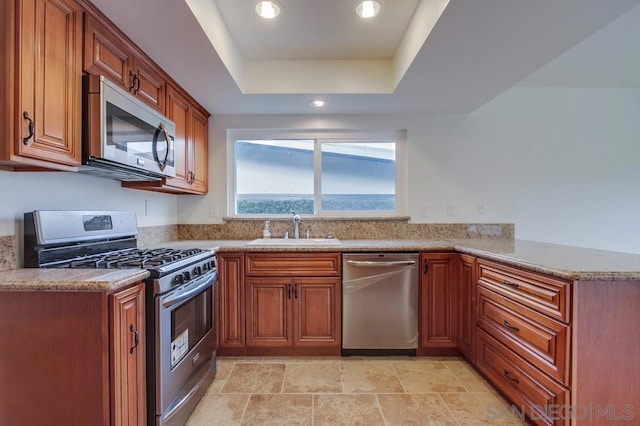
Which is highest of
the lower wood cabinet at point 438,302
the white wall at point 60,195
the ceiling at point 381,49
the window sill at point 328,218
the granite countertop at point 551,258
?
the ceiling at point 381,49

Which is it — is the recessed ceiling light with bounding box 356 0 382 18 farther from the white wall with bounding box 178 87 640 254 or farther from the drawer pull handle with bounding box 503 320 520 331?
the drawer pull handle with bounding box 503 320 520 331

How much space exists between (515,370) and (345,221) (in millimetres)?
1686

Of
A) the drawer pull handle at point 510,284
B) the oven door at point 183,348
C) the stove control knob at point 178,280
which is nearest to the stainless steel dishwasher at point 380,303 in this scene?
the drawer pull handle at point 510,284

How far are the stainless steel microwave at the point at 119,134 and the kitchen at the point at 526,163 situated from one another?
1.11 meters

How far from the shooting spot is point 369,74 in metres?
2.35

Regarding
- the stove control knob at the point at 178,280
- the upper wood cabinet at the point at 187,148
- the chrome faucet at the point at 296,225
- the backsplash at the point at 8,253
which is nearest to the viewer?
the backsplash at the point at 8,253

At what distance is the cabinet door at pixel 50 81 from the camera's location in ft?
3.61

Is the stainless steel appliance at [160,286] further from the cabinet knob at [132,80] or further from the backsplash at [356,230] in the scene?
the backsplash at [356,230]

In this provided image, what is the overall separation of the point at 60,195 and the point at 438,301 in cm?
254

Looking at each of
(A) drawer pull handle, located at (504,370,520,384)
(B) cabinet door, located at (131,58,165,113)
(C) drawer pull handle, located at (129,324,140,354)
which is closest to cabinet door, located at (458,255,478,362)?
(A) drawer pull handle, located at (504,370,520,384)

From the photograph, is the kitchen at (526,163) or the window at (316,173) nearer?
the kitchen at (526,163)

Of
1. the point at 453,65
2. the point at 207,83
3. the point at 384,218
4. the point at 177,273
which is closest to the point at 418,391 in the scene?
the point at 384,218

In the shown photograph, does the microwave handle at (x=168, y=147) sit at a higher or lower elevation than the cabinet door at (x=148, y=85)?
lower

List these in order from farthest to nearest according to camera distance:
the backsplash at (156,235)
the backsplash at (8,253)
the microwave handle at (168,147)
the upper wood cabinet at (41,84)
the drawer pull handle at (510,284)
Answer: the backsplash at (156,235) → the microwave handle at (168,147) → the drawer pull handle at (510,284) → the backsplash at (8,253) → the upper wood cabinet at (41,84)
